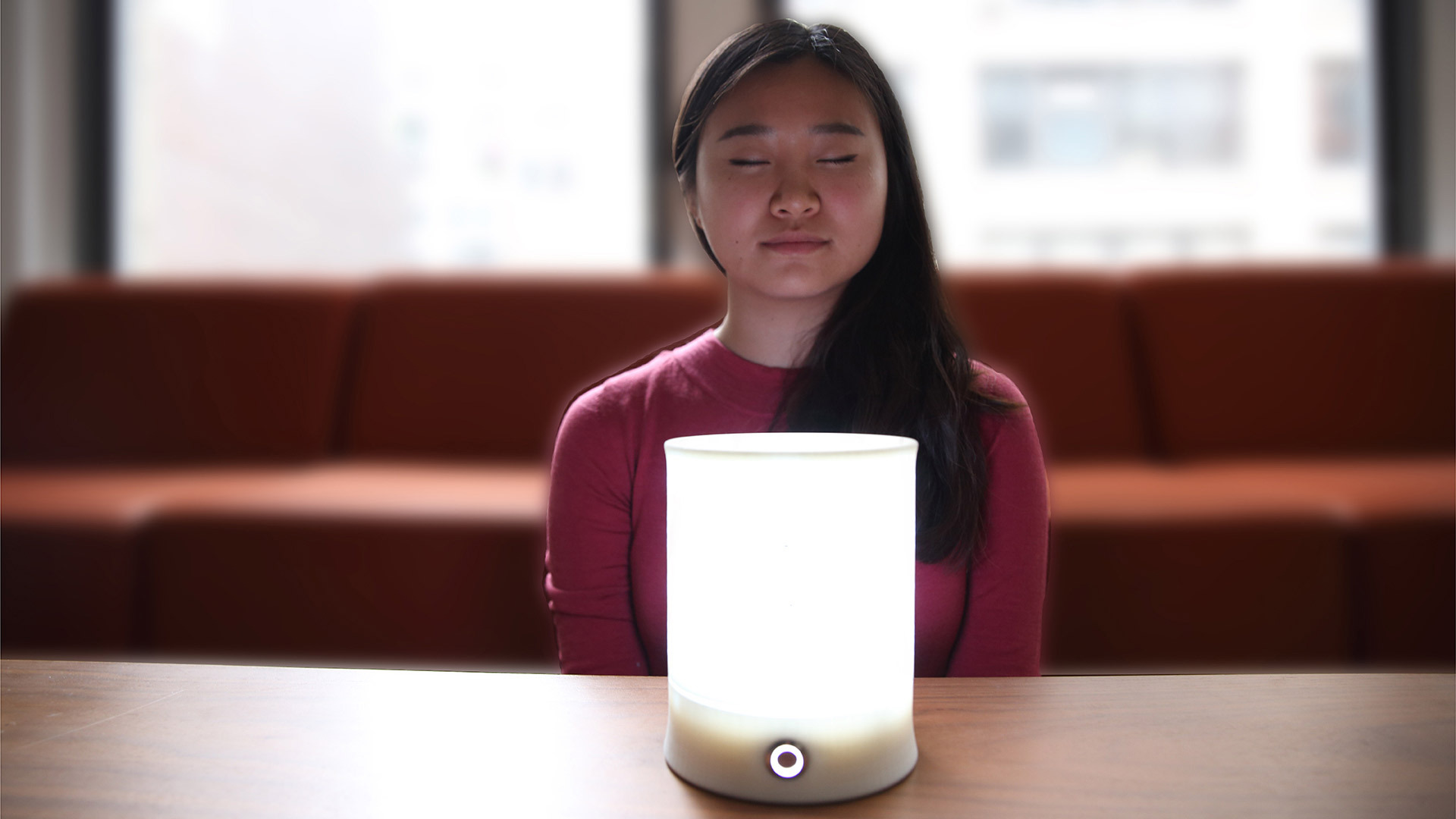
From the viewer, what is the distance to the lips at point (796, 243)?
0.73 m

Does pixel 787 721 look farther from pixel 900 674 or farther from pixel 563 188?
pixel 563 188

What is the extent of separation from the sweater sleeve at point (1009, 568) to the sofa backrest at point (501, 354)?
1.17 m

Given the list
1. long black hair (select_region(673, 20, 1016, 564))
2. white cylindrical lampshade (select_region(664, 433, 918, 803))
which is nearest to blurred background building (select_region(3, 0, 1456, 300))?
long black hair (select_region(673, 20, 1016, 564))

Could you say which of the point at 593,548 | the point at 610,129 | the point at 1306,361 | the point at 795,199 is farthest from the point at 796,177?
the point at 610,129

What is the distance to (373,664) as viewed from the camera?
1.33 meters

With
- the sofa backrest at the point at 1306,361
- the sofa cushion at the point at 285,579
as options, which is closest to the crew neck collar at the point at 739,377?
the sofa cushion at the point at 285,579

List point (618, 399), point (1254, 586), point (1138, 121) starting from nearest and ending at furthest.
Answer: point (618, 399) < point (1254, 586) < point (1138, 121)

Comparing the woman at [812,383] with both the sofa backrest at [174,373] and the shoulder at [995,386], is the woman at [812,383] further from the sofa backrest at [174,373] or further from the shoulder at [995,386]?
the sofa backrest at [174,373]

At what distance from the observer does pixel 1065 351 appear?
71.8 inches

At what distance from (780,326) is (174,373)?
1.68 metres

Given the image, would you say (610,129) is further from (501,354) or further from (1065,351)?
(1065,351)

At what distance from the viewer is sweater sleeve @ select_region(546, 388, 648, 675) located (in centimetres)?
77

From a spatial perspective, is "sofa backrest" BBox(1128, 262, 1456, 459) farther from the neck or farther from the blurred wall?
the blurred wall

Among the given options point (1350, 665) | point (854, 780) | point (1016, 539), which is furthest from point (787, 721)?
point (1350, 665)
